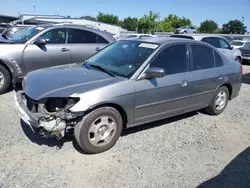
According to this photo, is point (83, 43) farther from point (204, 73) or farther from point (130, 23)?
point (130, 23)

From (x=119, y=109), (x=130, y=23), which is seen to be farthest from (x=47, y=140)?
(x=130, y=23)

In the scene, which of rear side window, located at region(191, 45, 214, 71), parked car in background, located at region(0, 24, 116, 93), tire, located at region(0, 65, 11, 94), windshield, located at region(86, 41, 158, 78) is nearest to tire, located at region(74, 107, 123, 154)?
windshield, located at region(86, 41, 158, 78)

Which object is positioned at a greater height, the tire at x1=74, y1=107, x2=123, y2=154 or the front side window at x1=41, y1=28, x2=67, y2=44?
the front side window at x1=41, y1=28, x2=67, y2=44

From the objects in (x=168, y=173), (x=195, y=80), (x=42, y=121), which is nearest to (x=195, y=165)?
(x=168, y=173)

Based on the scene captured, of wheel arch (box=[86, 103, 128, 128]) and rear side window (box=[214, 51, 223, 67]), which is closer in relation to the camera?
wheel arch (box=[86, 103, 128, 128])

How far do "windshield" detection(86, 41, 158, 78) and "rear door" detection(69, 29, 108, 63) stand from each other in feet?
7.31

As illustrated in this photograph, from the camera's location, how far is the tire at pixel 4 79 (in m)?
6.00

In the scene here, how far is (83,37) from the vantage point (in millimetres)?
7152

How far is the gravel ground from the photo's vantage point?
3098mm

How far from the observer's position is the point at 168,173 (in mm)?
3314

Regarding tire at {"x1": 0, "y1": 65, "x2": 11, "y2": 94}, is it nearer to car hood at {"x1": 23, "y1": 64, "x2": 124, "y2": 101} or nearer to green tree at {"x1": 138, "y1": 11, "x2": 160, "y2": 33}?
car hood at {"x1": 23, "y1": 64, "x2": 124, "y2": 101}

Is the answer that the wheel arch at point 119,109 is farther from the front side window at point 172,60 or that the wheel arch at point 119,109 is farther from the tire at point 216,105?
the tire at point 216,105

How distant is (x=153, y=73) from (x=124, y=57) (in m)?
0.69

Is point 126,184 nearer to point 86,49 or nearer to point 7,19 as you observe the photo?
point 86,49
